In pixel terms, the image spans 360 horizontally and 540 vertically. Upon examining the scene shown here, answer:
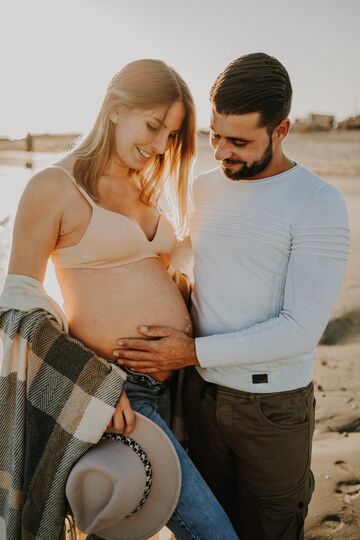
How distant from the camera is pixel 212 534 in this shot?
1.83 m

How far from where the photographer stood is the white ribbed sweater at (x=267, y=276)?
6.44ft

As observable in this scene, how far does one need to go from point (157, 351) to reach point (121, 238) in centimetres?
49

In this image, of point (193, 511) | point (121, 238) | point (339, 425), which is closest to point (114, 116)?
point (121, 238)

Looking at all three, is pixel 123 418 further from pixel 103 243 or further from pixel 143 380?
pixel 103 243

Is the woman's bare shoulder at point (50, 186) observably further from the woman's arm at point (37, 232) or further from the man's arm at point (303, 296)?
the man's arm at point (303, 296)

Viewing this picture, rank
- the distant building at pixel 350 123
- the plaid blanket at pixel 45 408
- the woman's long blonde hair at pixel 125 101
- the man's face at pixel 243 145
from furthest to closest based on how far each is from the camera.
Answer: the distant building at pixel 350 123
the man's face at pixel 243 145
the woman's long blonde hair at pixel 125 101
the plaid blanket at pixel 45 408

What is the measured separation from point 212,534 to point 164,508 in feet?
0.69

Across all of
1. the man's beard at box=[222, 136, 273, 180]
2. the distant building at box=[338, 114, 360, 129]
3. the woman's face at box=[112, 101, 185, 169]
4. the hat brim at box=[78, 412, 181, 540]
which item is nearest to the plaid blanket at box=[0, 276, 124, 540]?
the hat brim at box=[78, 412, 181, 540]

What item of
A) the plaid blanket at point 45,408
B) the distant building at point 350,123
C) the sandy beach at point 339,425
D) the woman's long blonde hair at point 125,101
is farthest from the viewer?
the distant building at point 350,123

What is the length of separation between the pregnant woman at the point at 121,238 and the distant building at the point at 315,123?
39.2 meters

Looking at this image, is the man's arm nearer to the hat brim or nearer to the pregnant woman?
the pregnant woman

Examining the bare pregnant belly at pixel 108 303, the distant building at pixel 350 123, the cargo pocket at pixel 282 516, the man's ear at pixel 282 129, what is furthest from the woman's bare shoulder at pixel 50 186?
the distant building at pixel 350 123

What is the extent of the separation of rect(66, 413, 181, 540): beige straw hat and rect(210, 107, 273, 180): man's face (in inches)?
45.0

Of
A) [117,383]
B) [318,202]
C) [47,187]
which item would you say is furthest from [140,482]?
[318,202]
